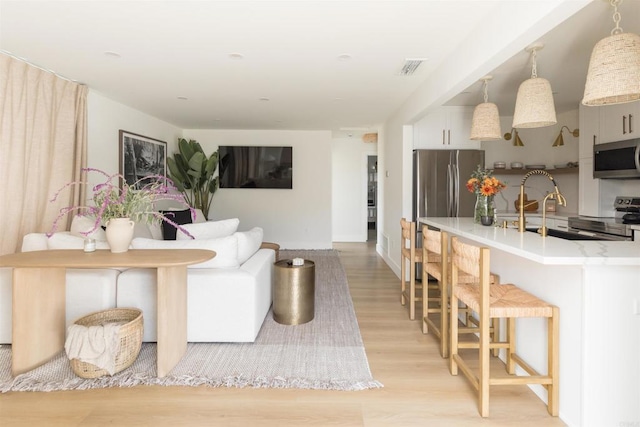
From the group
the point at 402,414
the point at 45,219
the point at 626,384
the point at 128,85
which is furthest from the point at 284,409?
the point at 128,85

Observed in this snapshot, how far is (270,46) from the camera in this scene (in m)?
2.90

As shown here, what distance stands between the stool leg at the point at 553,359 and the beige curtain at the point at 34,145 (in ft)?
13.1

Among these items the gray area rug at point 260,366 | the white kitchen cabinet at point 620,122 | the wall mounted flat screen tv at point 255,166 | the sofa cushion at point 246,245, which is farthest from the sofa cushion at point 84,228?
the white kitchen cabinet at point 620,122

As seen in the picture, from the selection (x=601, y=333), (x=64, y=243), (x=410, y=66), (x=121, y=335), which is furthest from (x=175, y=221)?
(x=601, y=333)

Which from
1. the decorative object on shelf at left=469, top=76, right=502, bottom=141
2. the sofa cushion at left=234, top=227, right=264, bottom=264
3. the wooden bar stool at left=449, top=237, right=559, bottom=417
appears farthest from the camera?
the decorative object on shelf at left=469, top=76, right=502, bottom=141

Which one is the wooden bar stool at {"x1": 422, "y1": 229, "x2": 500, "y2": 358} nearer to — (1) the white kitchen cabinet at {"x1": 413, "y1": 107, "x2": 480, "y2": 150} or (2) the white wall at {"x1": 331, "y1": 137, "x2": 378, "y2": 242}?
(1) the white kitchen cabinet at {"x1": 413, "y1": 107, "x2": 480, "y2": 150}

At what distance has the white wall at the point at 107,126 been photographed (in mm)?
4230

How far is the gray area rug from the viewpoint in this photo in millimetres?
2221

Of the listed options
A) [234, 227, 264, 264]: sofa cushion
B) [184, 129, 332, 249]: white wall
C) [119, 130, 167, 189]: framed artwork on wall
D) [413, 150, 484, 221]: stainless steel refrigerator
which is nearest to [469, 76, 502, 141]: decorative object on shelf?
[413, 150, 484, 221]: stainless steel refrigerator

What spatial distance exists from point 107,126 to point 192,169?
1.72 m

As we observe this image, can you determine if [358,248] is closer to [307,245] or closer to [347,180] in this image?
[307,245]

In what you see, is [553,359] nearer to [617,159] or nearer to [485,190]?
[485,190]

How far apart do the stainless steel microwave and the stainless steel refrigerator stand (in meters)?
1.25

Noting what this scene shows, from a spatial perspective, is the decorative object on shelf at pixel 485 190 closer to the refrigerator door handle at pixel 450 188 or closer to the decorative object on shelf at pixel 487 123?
the decorative object on shelf at pixel 487 123
